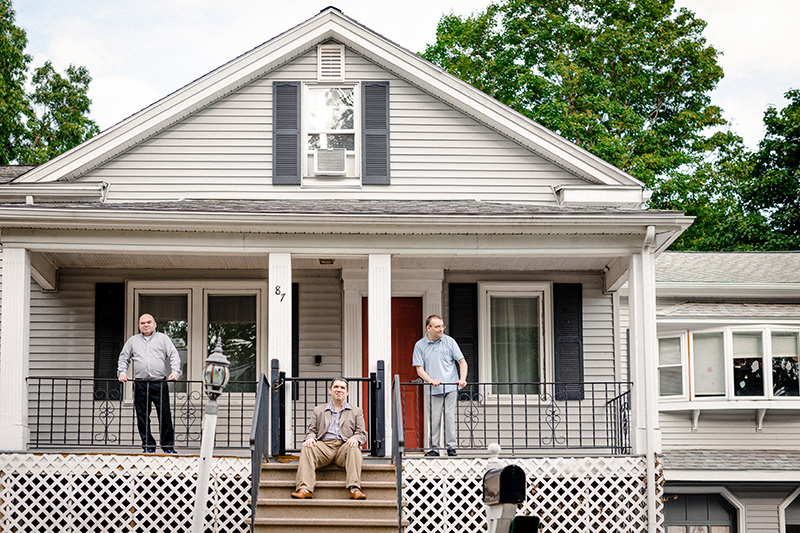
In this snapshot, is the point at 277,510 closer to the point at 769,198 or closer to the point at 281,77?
the point at 281,77

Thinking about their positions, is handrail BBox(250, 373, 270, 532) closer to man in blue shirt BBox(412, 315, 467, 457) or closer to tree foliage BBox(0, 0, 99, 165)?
man in blue shirt BBox(412, 315, 467, 457)

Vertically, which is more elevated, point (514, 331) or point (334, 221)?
point (334, 221)

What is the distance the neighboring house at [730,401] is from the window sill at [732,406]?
0.01 meters

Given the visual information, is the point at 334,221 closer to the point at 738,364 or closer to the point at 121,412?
the point at 121,412

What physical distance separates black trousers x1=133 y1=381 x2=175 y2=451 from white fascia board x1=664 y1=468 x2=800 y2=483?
719 centimetres

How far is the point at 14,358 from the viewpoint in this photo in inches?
441

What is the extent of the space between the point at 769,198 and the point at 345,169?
1696cm

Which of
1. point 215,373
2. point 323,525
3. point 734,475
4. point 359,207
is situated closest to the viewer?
point 215,373

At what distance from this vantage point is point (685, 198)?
2644 cm

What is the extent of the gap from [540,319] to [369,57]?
416 centimetres

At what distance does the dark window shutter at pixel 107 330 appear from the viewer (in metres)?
13.5

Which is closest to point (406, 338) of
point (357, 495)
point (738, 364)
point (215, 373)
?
point (357, 495)

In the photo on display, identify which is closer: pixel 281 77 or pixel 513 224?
pixel 513 224

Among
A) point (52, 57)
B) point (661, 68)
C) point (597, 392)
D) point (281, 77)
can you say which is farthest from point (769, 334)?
point (52, 57)
